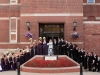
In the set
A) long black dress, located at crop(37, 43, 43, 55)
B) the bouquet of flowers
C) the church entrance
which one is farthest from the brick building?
long black dress, located at crop(37, 43, 43, 55)

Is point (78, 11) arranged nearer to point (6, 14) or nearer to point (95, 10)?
point (95, 10)

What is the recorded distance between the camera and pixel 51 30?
31516 mm

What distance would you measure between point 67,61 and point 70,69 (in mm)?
1623

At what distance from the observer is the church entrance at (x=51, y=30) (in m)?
31.4

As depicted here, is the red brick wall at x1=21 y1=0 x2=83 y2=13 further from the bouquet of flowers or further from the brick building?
the bouquet of flowers

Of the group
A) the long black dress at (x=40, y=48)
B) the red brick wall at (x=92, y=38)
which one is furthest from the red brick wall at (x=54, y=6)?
the long black dress at (x=40, y=48)

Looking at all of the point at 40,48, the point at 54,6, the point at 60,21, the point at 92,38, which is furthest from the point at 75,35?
the point at 40,48

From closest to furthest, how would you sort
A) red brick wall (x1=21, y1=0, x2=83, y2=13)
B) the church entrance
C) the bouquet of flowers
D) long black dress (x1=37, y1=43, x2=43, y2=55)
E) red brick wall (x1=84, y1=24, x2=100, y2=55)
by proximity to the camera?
1. long black dress (x1=37, y1=43, x2=43, y2=55)
2. the bouquet of flowers
3. red brick wall (x1=84, y1=24, x2=100, y2=55)
4. red brick wall (x1=21, y1=0, x2=83, y2=13)
5. the church entrance

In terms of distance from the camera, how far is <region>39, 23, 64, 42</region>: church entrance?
31406 millimetres

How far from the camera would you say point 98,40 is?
29.9 m

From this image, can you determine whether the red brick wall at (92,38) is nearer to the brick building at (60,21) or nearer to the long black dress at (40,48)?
the brick building at (60,21)

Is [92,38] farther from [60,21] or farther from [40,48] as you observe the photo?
[40,48]

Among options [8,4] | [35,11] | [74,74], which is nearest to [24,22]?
[35,11]

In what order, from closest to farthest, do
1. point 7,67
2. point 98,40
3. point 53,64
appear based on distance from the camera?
1. point 53,64
2. point 7,67
3. point 98,40
